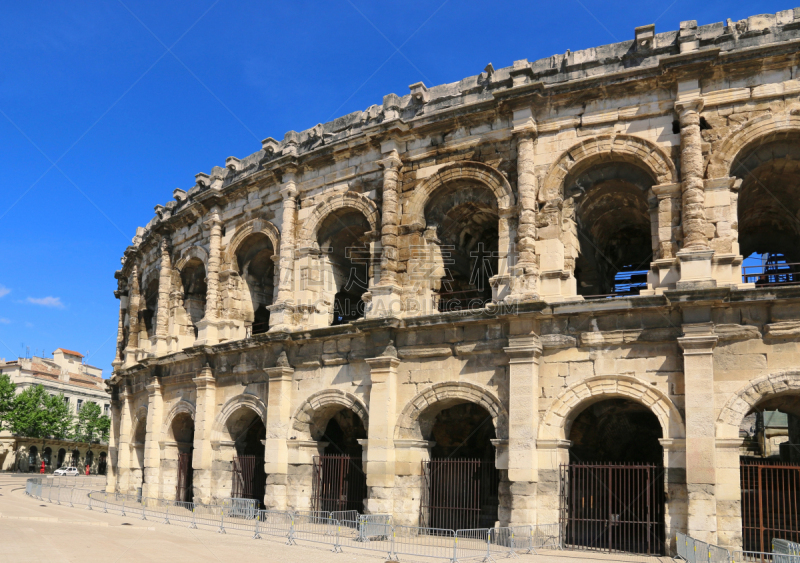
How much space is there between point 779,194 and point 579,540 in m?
7.92

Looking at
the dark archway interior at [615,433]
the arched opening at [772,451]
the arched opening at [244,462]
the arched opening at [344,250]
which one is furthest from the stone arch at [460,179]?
the arched opening at [244,462]

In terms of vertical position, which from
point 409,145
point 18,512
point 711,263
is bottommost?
point 18,512

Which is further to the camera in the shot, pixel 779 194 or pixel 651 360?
pixel 779 194

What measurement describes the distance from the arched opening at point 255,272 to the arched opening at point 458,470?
19.3 feet

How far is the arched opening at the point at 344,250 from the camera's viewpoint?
17.2 m

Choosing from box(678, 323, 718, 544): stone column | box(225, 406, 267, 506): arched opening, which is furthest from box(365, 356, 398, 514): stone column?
box(678, 323, 718, 544): stone column

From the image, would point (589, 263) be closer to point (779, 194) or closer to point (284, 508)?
point (779, 194)

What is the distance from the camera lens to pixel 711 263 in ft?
40.4

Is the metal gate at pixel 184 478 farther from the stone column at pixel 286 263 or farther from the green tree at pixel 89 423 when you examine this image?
the green tree at pixel 89 423

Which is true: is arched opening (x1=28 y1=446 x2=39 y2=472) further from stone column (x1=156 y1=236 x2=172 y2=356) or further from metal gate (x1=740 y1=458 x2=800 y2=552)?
metal gate (x1=740 y1=458 x2=800 y2=552)

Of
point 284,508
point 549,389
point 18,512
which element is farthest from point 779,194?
point 18,512

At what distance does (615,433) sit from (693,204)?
19.1 ft

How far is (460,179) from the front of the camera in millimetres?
15203

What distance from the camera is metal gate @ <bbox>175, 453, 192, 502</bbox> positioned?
65.1 ft
